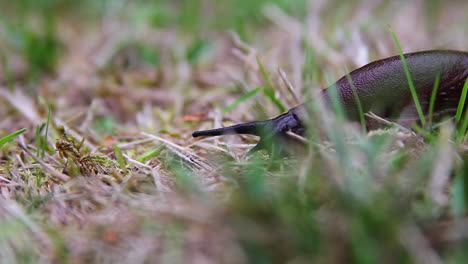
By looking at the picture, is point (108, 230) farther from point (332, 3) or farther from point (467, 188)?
point (332, 3)

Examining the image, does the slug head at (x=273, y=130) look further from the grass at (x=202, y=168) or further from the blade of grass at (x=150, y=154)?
the blade of grass at (x=150, y=154)

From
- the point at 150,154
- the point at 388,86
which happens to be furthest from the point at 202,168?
the point at 388,86

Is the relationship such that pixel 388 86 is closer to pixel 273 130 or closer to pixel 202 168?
pixel 273 130

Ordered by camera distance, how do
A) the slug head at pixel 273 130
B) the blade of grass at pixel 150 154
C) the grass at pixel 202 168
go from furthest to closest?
the blade of grass at pixel 150 154 → the slug head at pixel 273 130 → the grass at pixel 202 168

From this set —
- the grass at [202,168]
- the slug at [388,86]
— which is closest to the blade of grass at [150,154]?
the grass at [202,168]

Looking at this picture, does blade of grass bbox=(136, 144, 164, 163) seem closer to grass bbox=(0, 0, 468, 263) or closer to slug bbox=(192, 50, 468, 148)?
grass bbox=(0, 0, 468, 263)

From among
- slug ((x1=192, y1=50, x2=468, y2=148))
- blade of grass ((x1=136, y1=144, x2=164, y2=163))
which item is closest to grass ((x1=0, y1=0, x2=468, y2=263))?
blade of grass ((x1=136, y1=144, x2=164, y2=163))
